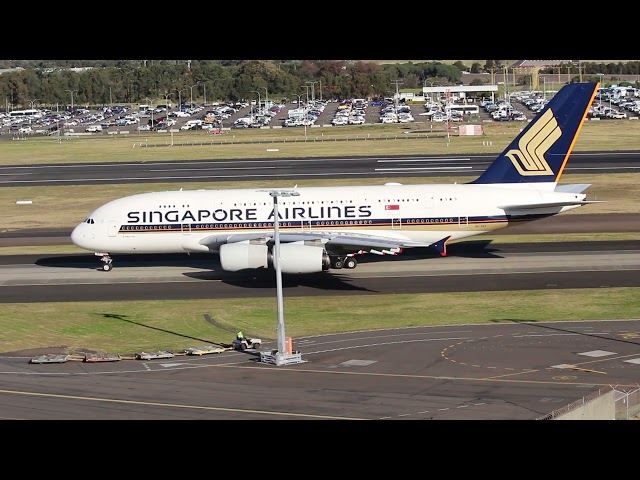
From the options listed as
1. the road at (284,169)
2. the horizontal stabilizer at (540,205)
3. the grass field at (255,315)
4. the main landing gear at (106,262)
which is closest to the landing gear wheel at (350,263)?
the grass field at (255,315)

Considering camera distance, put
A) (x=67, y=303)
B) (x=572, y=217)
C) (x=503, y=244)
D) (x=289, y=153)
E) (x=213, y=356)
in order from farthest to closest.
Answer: (x=289, y=153) → (x=572, y=217) → (x=503, y=244) → (x=67, y=303) → (x=213, y=356)

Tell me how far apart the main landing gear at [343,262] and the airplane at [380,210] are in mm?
95

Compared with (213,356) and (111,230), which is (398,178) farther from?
(213,356)

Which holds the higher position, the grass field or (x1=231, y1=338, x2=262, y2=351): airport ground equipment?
the grass field

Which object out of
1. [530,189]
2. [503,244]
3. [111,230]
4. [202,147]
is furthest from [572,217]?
[202,147]

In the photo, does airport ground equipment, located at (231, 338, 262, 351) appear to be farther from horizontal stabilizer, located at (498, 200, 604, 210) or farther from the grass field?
horizontal stabilizer, located at (498, 200, 604, 210)

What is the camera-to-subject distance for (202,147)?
164500 millimetres

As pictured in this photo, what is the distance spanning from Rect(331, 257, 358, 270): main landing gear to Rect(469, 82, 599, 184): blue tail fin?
12.7m

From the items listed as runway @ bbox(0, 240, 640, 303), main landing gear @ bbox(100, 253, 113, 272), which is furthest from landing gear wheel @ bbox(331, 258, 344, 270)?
main landing gear @ bbox(100, 253, 113, 272)

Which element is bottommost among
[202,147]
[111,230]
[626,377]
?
[626,377]

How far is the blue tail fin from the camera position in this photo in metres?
66.8

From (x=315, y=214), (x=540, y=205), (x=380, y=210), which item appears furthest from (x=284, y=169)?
(x=540, y=205)

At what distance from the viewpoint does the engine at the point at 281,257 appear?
60.9 meters
